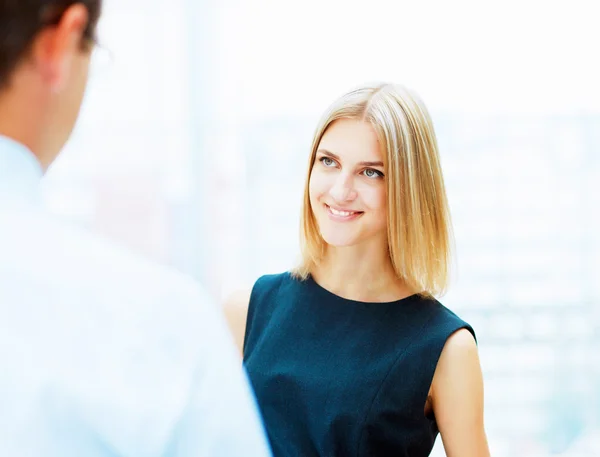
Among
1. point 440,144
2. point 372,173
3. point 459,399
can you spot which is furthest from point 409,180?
point 440,144

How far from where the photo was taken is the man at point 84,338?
552 millimetres

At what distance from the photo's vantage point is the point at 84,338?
1.83ft

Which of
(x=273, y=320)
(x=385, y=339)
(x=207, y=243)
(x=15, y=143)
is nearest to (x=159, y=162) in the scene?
(x=207, y=243)

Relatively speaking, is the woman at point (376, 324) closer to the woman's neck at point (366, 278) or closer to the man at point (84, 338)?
the woman's neck at point (366, 278)

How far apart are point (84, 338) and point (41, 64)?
227mm

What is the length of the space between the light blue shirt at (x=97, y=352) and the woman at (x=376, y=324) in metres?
0.92

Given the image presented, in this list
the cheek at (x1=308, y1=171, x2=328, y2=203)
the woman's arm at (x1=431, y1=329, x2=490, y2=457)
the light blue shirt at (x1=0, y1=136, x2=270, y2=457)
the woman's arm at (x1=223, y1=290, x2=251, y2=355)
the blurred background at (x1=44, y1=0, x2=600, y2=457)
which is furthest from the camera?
the blurred background at (x1=44, y1=0, x2=600, y2=457)

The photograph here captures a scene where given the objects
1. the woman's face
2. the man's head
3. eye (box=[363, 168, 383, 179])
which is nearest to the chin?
the woman's face

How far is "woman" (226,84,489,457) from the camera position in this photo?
4.76ft

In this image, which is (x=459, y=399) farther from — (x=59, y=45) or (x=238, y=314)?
(x=59, y=45)

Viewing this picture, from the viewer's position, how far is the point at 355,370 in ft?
4.92

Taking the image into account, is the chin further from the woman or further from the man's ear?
the man's ear

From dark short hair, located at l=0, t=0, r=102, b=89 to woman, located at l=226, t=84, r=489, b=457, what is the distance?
948 millimetres

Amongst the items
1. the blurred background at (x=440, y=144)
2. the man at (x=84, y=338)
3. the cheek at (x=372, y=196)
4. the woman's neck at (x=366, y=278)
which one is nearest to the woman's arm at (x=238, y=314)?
the woman's neck at (x=366, y=278)
